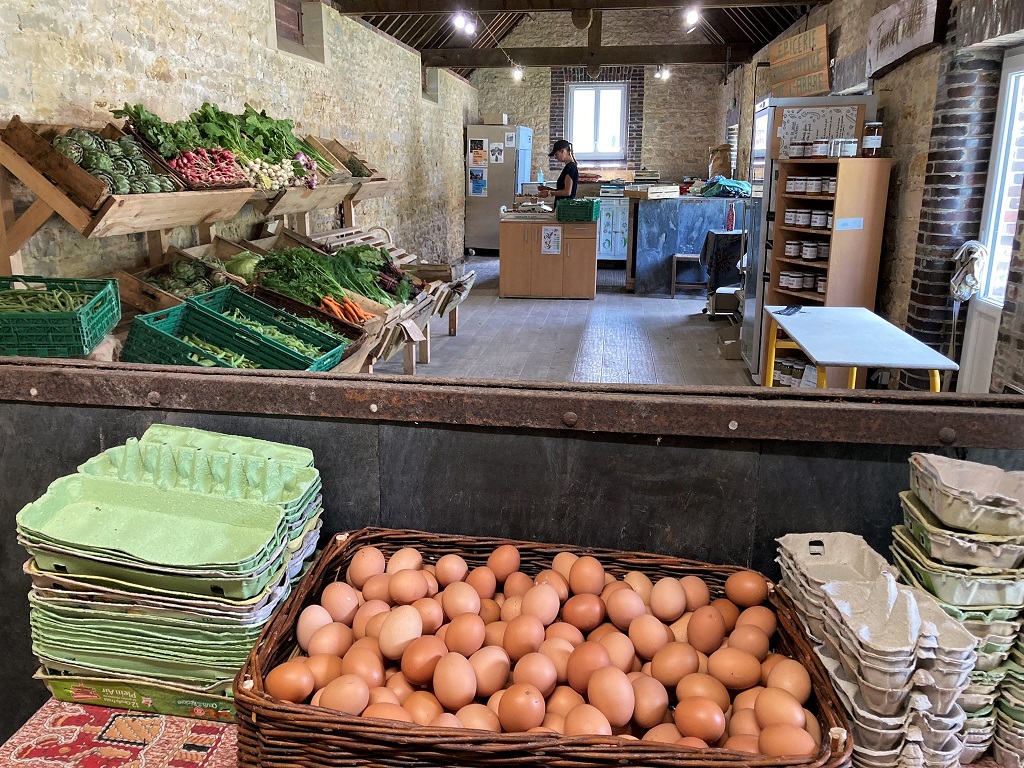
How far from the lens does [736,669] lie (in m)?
1.27

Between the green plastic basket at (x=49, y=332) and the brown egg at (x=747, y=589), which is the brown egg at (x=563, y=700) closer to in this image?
the brown egg at (x=747, y=589)

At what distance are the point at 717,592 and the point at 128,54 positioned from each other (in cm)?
453

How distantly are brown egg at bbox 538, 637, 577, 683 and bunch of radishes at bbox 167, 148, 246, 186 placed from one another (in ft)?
10.8

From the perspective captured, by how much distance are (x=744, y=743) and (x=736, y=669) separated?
156 mm

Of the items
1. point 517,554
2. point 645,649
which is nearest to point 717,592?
point 645,649

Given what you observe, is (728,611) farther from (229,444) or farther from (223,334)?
(223,334)

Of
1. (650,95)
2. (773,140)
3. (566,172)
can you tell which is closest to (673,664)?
(773,140)

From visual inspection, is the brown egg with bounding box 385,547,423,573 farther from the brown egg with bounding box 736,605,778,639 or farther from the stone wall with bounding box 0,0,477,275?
the stone wall with bounding box 0,0,477,275

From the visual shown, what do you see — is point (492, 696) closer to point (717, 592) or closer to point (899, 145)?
point (717, 592)

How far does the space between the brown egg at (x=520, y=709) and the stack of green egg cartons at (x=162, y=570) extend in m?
0.47

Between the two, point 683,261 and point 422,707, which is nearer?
point 422,707

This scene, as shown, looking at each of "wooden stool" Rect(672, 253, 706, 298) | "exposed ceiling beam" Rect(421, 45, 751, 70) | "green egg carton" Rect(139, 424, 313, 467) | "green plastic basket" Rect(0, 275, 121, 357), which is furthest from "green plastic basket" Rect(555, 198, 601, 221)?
"green egg carton" Rect(139, 424, 313, 467)

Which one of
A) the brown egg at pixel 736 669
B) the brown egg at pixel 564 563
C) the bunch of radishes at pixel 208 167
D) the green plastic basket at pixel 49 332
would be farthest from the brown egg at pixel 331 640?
the bunch of radishes at pixel 208 167

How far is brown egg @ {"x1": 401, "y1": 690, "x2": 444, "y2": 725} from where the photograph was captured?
1174 mm
